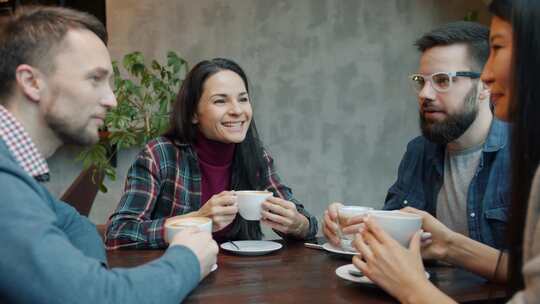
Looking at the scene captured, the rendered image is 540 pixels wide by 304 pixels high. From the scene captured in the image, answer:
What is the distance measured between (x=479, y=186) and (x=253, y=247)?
75 cm

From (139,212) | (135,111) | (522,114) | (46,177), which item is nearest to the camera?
(522,114)

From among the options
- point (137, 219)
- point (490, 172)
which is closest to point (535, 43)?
point (490, 172)

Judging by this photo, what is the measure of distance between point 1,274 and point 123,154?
2.72m

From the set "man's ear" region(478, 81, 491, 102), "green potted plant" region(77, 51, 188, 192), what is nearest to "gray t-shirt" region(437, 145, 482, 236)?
"man's ear" region(478, 81, 491, 102)

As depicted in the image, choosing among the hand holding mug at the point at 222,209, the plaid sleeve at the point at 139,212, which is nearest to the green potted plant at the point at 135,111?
the plaid sleeve at the point at 139,212

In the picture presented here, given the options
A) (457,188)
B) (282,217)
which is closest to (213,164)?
(282,217)

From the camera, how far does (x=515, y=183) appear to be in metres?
0.92

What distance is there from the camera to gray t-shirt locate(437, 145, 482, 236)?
1707 millimetres

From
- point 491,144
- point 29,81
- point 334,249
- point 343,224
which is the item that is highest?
point 29,81

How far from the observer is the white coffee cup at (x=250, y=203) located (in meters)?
1.45

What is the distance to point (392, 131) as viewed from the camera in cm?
396

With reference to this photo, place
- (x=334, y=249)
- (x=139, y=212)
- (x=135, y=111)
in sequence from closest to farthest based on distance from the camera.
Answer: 1. (x=334, y=249)
2. (x=139, y=212)
3. (x=135, y=111)

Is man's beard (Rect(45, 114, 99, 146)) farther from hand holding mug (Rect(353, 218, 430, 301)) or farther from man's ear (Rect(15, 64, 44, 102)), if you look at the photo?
hand holding mug (Rect(353, 218, 430, 301))

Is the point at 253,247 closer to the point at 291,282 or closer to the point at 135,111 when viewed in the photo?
the point at 291,282
